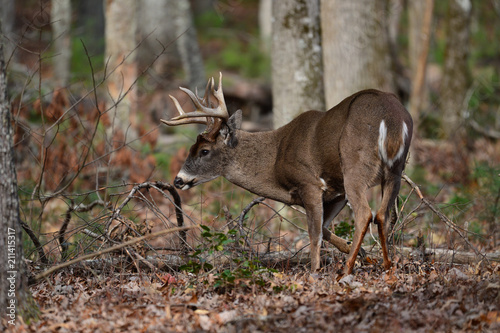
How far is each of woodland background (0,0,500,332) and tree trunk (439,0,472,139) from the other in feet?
0.12

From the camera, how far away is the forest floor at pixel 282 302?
454cm

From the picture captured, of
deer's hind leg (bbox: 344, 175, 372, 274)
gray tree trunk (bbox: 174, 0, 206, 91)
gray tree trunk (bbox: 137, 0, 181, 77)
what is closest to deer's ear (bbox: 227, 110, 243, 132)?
deer's hind leg (bbox: 344, 175, 372, 274)

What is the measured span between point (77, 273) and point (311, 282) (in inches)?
97.2

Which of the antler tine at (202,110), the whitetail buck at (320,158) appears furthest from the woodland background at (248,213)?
the antler tine at (202,110)

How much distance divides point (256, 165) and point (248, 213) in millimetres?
2860

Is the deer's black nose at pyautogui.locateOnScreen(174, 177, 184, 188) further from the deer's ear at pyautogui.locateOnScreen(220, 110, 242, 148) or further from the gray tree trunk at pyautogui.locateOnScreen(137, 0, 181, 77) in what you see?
the gray tree trunk at pyautogui.locateOnScreen(137, 0, 181, 77)

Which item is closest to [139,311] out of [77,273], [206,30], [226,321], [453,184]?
[226,321]

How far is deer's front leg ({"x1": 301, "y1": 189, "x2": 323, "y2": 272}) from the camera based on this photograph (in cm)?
625

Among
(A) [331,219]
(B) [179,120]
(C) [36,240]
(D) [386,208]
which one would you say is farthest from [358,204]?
(C) [36,240]

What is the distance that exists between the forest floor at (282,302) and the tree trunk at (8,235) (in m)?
0.17

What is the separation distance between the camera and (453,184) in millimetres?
11570

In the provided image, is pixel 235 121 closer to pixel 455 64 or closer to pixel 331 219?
pixel 331 219

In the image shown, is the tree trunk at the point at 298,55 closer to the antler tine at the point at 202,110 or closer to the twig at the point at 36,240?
the antler tine at the point at 202,110

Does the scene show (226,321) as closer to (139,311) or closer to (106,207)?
(139,311)
